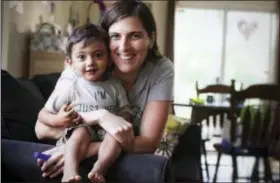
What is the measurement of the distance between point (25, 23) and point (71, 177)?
45cm

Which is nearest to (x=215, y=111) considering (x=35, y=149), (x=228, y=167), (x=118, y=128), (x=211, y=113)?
(x=211, y=113)

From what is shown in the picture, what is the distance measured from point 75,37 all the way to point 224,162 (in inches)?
14.9

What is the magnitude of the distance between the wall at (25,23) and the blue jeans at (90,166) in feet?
0.57

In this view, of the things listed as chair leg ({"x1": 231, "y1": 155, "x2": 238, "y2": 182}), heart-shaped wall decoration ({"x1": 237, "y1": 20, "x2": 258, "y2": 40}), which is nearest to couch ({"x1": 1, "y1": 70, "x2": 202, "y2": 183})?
chair leg ({"x1": 231, "y1": 155, "x2": 238, "y2": 182})

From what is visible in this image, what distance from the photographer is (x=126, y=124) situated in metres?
0.57

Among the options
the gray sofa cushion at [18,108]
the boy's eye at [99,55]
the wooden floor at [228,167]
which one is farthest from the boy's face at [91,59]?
the wooden floor at [228,167]

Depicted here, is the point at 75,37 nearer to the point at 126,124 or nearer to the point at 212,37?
the point at 126,124

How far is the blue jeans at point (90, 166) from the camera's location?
538 millimetres

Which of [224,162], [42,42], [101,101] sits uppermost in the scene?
[42,42]

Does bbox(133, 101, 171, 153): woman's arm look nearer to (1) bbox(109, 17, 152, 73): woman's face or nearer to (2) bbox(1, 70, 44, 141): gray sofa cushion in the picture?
(1) bbox(109, 17, 152, 73): woman's face

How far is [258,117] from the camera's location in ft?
2.43

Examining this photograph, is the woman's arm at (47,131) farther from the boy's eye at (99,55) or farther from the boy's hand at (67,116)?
the boy's eye at (99,55)

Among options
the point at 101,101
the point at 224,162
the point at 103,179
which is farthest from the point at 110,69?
the point at 224,162

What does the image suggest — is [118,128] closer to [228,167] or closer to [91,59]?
[91,59]
